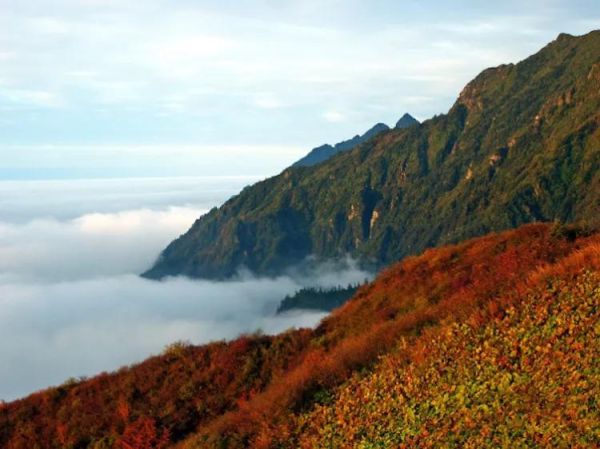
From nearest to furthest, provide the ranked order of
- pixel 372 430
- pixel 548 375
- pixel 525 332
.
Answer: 1. pixel 548 375
2. pixel 372 430
3. pixel 525 332

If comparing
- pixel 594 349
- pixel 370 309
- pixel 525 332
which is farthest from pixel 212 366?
pixel 594 349

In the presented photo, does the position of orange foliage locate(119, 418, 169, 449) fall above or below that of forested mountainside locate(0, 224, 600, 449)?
below

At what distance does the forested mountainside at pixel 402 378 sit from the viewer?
15.1 metres

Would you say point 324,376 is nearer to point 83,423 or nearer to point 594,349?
point 594,349

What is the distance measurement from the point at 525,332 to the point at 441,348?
9.07ft

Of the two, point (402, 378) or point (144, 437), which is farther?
point (144, 437)

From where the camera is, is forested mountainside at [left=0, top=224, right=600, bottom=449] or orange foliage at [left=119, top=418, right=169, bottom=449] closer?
forested mountainside at [left=0, top=224, right=600, bottom=449]

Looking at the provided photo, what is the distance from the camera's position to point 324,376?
20609mm

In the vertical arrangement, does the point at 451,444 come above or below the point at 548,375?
below

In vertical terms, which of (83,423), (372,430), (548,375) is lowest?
(83,423)

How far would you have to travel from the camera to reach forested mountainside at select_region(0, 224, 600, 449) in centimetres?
1513

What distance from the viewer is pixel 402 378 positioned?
1855 centimetres

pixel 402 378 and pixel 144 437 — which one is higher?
pixel 402 378

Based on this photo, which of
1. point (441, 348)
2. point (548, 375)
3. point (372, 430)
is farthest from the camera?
point (441, 348)
